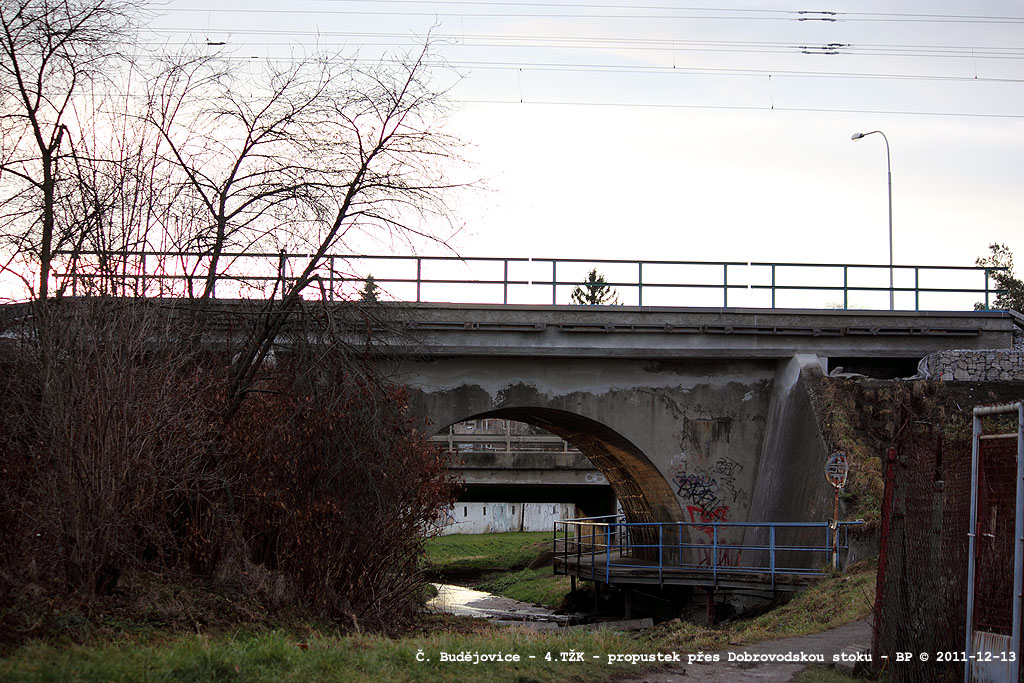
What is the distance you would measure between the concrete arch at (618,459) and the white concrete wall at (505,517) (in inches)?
1496

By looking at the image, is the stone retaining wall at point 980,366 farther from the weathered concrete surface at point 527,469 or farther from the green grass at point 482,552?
the green grass at point 482,552

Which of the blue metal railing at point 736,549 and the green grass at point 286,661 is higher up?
the green grass at point 286,661

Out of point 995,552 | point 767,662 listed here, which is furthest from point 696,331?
point 995,552

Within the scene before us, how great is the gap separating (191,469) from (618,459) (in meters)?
13.8

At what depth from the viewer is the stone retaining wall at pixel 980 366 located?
2134 centimetres

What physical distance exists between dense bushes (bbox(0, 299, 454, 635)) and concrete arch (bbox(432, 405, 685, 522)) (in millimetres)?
7415

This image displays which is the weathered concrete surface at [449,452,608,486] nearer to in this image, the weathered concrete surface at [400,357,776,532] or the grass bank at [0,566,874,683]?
the weathered concrete surface at [400,357,776,532]

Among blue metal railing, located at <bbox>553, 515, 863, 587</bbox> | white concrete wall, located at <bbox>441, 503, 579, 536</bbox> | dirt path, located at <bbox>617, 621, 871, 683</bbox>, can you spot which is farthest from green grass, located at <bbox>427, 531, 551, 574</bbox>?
dirt path, located at <bbox>617, 621, 871, 683</bbox>

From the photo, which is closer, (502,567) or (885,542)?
(885,542)

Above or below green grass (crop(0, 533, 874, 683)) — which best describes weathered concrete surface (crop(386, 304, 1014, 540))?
above

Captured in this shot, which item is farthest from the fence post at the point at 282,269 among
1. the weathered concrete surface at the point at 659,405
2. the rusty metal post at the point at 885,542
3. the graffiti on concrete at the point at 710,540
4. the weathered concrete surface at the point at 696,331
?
the graffiti on concrete at the point at 710,540

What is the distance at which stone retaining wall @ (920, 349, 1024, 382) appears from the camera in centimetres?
2134

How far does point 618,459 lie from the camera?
2434cm

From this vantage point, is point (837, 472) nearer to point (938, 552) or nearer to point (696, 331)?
point (696, 331)
